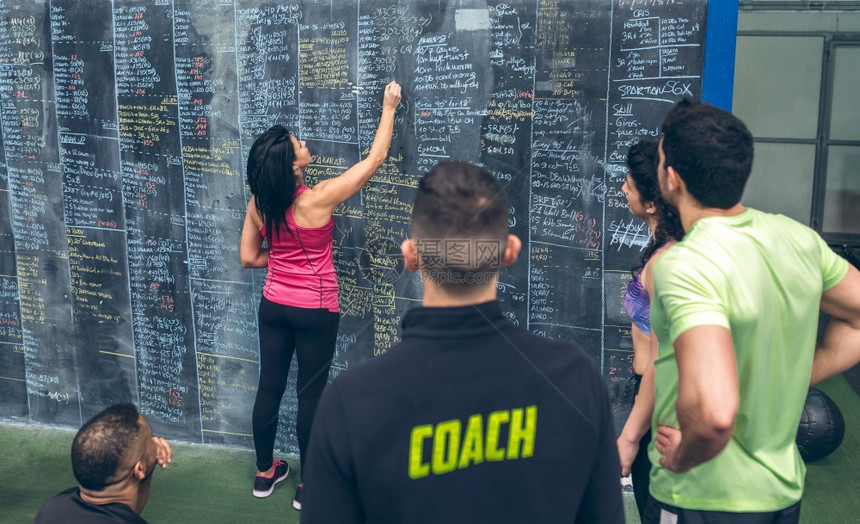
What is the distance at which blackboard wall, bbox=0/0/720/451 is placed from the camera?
3752 millimetres

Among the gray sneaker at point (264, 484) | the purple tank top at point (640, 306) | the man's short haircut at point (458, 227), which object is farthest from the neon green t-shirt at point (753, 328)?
the gray sneaker at point (264, 484)

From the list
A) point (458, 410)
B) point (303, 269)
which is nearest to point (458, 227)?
point (458, 410)

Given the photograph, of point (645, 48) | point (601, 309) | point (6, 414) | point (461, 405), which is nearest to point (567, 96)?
point (645, 48)

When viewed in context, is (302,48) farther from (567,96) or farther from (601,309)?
(601,309)

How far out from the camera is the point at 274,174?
3.48 metres

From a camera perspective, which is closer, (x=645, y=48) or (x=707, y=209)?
(x=707, y=209)

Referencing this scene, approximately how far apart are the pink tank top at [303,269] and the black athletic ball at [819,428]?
2530mm

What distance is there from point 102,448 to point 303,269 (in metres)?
1.48

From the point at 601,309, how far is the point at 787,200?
664cm

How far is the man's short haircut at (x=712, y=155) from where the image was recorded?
1968mm

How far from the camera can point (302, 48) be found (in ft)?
13.3

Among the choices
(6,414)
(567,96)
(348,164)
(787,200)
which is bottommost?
(6,414)

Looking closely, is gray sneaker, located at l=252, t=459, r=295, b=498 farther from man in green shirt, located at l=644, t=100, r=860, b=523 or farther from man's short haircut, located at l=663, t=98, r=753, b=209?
man's short haircut, located at l=663, t=98, r=753, b=209

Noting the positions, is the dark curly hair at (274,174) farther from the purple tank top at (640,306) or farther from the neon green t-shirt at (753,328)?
the neon green t-shirt at (753,328)
